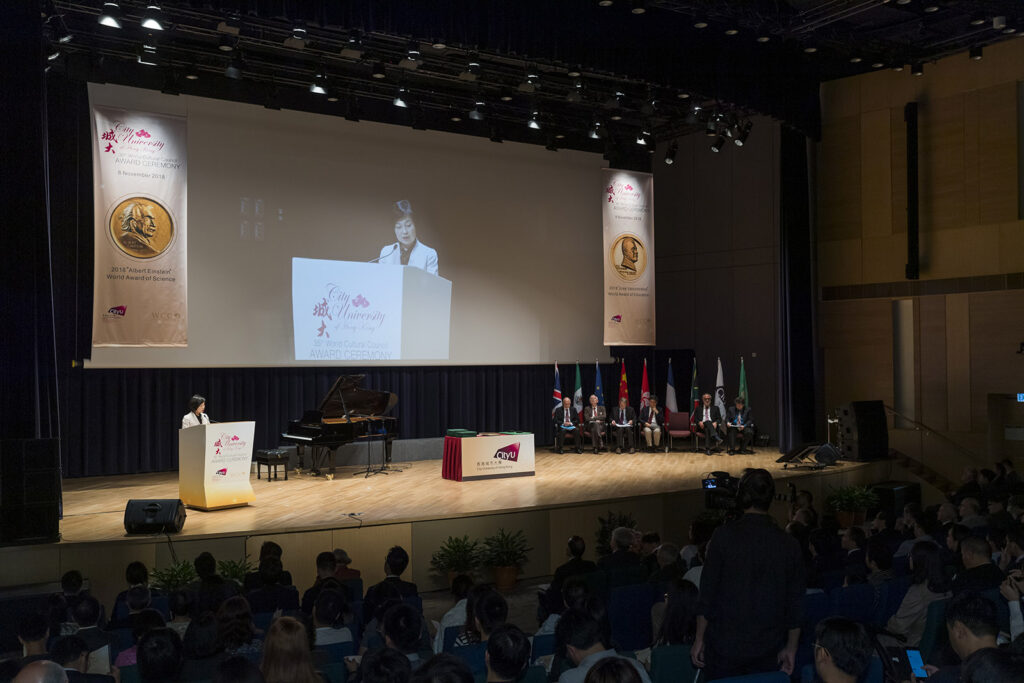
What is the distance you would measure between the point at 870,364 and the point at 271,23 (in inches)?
430

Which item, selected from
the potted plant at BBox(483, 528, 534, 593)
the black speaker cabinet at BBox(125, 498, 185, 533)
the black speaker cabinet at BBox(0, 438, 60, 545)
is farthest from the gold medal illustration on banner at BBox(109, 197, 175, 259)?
the potted plant at BBox(483, 528, 534, 593)

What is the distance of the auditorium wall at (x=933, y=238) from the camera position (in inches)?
532

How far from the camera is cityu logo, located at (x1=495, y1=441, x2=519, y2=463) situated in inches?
496

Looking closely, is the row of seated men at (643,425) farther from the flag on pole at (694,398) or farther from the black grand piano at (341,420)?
the black grand piano at (341,420)

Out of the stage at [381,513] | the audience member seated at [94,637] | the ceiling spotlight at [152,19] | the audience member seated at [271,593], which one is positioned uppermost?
A: the ceiling spotlight at [152,19]

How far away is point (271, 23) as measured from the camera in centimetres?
1085

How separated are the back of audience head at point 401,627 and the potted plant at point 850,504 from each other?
30.0 feet

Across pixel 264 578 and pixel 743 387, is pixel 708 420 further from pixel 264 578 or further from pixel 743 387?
pixel 264 578

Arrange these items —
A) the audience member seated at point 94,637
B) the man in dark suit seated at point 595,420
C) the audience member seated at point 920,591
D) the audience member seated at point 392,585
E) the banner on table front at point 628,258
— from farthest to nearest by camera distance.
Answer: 1. the banner on table front at point 628,258
2. the man in dark suit seated at point 595,420
3. the audience member seated at point 392,585
4. the audience member seated at point 920,591
5. the audience member seated at point 94,637

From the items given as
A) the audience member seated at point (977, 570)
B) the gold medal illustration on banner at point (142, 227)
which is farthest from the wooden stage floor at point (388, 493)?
the audience member seated at point (977, 570)

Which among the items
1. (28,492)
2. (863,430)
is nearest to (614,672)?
(28,492)

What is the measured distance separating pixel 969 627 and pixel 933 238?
496 inches

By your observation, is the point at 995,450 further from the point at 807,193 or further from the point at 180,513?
the point at 180,513

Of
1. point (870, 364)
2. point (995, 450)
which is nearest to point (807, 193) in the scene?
point (870, 364)
